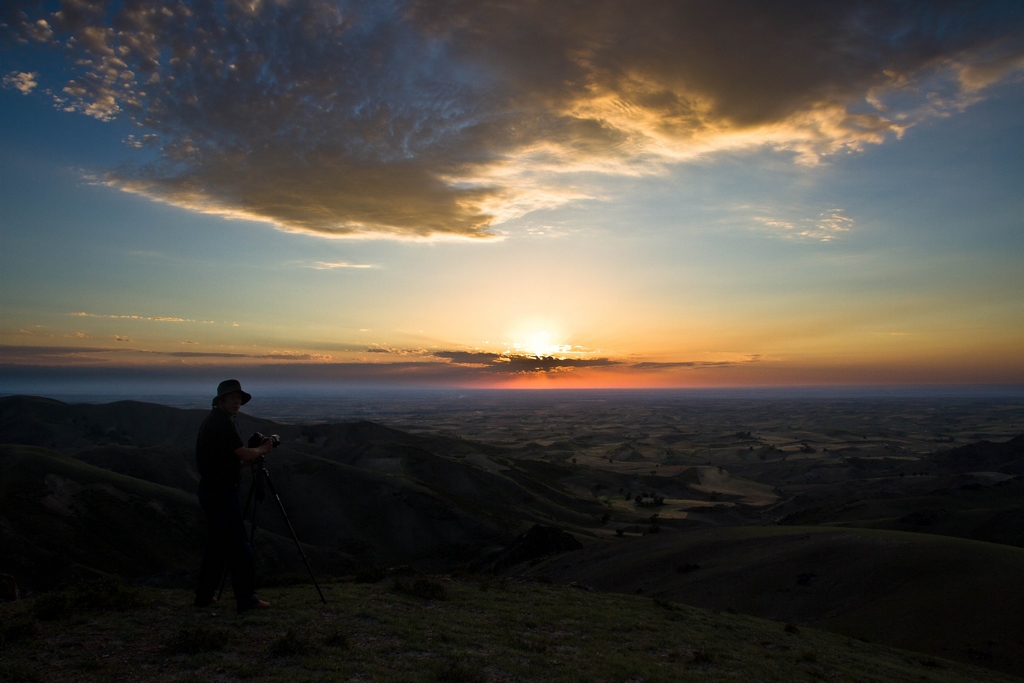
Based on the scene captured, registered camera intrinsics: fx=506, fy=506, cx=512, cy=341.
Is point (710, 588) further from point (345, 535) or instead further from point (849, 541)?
point (345, 535)

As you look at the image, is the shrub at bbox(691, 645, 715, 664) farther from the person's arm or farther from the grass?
the person's arm

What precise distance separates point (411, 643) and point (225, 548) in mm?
3837

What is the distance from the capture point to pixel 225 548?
9.31 meters

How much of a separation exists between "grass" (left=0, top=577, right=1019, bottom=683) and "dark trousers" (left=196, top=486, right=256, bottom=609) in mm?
421

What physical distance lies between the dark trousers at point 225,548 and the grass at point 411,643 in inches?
16.6

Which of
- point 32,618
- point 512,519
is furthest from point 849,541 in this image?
point 512,519

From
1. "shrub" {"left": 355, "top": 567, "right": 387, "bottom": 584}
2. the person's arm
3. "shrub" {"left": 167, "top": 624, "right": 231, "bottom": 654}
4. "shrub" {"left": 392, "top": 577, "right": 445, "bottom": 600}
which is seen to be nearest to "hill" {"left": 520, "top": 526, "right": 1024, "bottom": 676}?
"shrub" {"left": 355, "top": 567, "right": 387, "bottom": 584}

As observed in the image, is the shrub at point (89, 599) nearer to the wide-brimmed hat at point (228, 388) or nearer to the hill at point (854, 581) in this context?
the wide-brimmed hat at point (228, 388)

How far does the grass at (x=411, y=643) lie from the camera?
7.14 meters

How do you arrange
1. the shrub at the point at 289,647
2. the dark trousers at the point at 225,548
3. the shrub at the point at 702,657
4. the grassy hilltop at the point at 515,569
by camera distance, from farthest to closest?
the shrub at the point at 702,657
the dark trousers at the point at 225,548
the grassy hilltop at the point at 515,569
the shrub at the point at 289,647

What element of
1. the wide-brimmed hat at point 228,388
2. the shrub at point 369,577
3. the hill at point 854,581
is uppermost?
the wide-brimmed hat at point 228,388

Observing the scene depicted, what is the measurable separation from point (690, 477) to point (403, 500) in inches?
2860

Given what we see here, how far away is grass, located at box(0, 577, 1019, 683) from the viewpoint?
7.14 meters

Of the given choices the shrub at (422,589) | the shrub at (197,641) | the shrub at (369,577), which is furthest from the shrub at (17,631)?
the shrub at (369,577)
